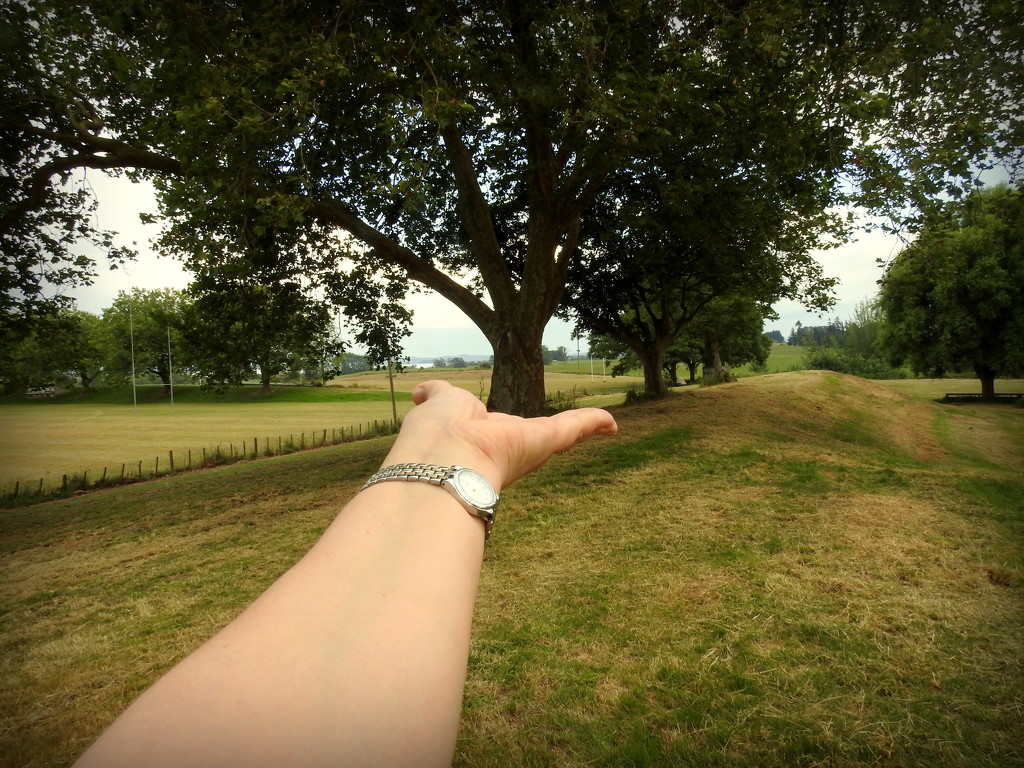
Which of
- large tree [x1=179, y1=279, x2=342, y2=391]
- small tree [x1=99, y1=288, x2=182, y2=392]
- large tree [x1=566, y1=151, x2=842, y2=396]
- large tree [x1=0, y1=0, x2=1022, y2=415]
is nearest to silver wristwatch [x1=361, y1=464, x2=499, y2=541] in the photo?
large tree [x1=0, y1=0, x2=1022, y2=415]

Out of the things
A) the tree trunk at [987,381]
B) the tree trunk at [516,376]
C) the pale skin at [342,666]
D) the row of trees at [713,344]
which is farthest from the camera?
the row of trees at [713,344]

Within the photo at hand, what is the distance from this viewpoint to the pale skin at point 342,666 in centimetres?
59

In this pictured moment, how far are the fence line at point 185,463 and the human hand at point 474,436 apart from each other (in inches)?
609

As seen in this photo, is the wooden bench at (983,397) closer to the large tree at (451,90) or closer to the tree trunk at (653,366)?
the large tree at (451,90)

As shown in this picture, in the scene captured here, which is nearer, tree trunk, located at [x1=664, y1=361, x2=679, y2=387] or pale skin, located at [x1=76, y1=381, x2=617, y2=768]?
pale skin, located at [x1=76, y1=381, x2=617, y2=768]

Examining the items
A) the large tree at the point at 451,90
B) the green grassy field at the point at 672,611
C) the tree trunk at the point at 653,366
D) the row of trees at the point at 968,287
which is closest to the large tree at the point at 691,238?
the tree trunk at the point at 653,366

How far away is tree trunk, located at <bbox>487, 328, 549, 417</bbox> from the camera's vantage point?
9648 millimetres

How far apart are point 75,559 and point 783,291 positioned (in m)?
21.2

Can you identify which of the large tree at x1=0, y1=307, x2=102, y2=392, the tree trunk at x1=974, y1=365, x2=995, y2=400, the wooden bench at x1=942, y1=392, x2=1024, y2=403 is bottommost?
the wooden bench at x1=942, y1=392, x2=1024, y2=403

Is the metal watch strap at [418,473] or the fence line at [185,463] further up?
the metal watch strap at [418,473]

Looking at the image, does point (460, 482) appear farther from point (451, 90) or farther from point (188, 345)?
point (188, 345)

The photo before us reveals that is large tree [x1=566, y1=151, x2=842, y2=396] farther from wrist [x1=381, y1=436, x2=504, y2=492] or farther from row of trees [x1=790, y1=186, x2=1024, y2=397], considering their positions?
wrist [x1=381, y1=436, x2=504, y2=492]

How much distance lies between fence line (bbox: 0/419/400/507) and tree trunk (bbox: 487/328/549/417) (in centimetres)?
1147

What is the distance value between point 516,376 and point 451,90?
519 cm
